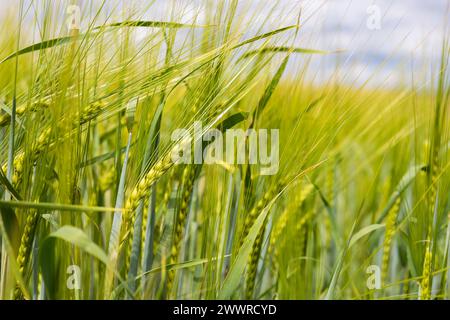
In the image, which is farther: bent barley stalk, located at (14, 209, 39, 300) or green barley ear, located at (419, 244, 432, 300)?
green barley ear, located at (419, 244, 432, 300)

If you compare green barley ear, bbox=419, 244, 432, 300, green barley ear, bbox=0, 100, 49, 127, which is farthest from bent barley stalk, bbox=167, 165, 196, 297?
green barley ear, bbox=419, 244, 432, 300

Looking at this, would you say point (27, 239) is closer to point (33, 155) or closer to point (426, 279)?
point (33, 155)

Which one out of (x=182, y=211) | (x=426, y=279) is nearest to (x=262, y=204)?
(x=182, y=211)

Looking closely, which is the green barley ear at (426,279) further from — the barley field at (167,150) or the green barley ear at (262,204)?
the green barley ear at (262,204)

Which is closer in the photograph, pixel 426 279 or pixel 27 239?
pixel 27 239

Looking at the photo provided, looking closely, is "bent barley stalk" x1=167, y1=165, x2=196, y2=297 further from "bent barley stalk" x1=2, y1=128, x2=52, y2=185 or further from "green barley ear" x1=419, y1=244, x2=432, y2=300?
"green barley ear" x1=419, y1=244, x2=432, y2=300

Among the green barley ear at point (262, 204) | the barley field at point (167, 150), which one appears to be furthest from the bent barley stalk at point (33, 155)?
the green barley ear at point (262, 204)

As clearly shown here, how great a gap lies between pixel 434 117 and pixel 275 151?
0.64 ft

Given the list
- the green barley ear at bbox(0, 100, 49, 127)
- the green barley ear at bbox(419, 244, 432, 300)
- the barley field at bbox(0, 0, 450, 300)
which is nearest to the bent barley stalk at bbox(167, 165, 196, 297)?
the barley field at bbox(0, 0, 450, 300)

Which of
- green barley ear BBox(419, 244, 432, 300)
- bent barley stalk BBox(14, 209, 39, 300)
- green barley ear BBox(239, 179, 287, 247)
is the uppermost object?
green barley ear BBox(239, 179, 287, 247)

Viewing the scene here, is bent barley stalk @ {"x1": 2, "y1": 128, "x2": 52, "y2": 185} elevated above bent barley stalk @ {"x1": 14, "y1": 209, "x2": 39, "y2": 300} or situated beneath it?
elevated above

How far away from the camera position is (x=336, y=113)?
23.9 inches
